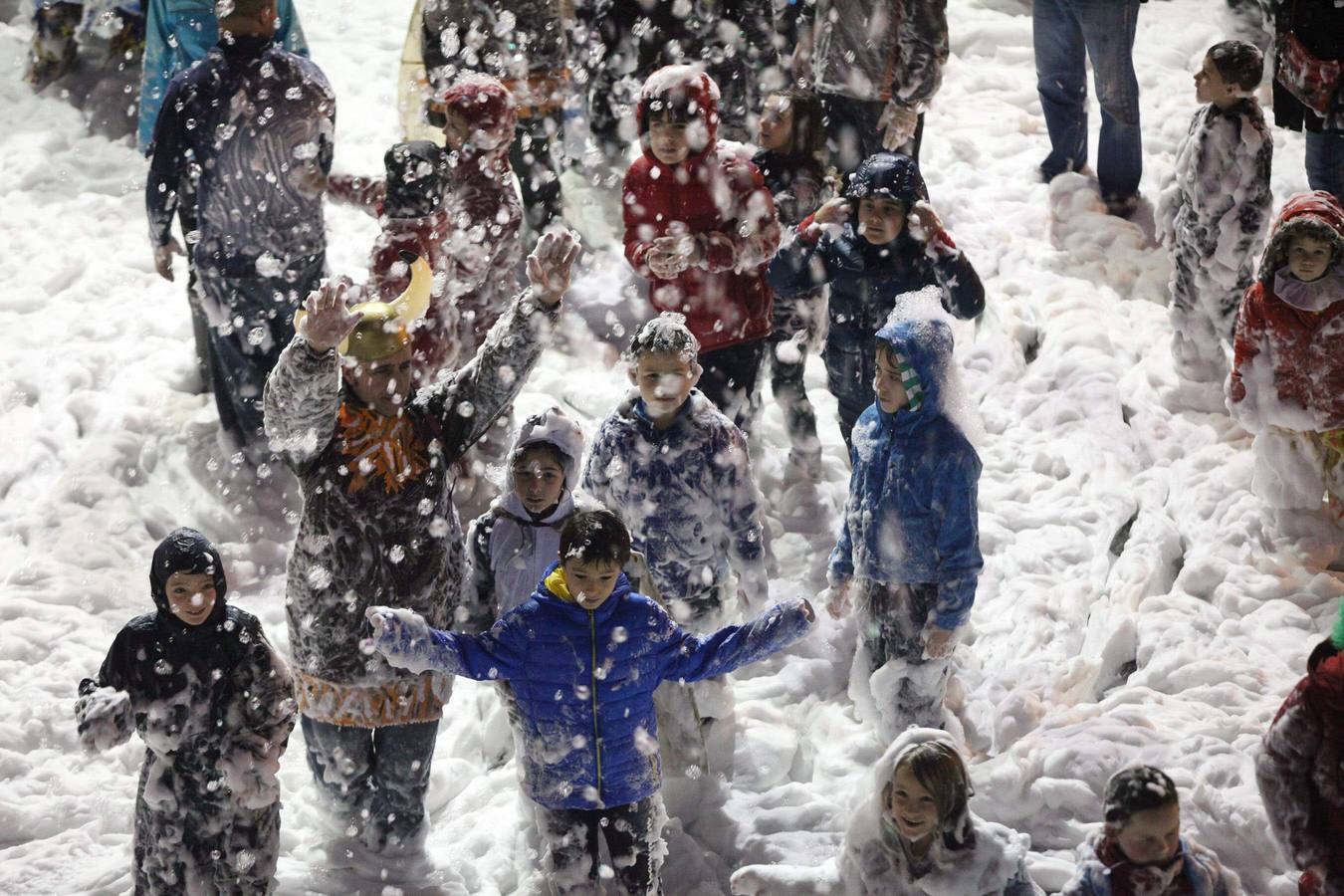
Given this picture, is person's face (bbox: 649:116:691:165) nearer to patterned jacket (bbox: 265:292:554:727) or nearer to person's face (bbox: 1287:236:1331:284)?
patterned jacket (bbox: 265:292:554:727)

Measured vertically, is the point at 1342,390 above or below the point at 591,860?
above

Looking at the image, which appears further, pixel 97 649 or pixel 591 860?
pixel 97 649

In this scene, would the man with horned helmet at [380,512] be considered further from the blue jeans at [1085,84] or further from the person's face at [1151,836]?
the blue jeans at [1085,84]

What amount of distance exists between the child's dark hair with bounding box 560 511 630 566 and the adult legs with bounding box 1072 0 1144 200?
5.27 metres

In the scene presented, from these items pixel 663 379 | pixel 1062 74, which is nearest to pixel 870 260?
pixel 663 379

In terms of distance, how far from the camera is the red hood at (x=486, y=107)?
6992 mm

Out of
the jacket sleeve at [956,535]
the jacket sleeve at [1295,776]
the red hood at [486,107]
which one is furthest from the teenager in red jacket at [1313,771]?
the red hood at [486,107]

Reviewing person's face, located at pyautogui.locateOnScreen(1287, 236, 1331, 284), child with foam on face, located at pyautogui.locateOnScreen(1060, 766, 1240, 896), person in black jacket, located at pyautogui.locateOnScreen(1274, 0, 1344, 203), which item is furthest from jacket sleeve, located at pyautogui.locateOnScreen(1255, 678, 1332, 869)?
person in black jacket, located at pyautogui.locateOnScreen(1274, 0, 1344, 203)

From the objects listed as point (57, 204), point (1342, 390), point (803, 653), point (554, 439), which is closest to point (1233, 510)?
point (1342, 390)

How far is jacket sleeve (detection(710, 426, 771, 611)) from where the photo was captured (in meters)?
5.45

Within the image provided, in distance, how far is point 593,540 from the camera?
4.50m

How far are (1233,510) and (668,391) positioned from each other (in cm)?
259

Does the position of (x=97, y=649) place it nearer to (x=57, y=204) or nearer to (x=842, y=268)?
(x=842, y=268)

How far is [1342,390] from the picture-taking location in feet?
20.1
